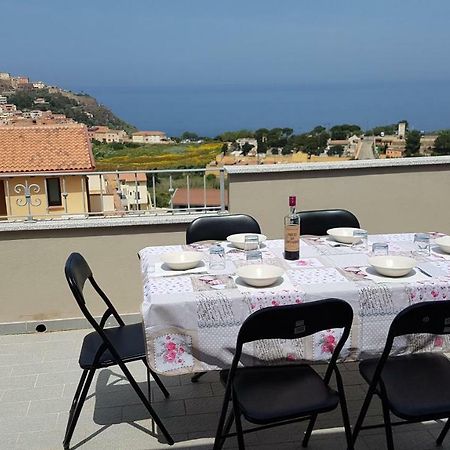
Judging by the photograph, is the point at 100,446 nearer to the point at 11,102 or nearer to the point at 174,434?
the point at 174,434

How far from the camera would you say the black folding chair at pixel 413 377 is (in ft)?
6.31

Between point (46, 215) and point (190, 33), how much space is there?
271ft

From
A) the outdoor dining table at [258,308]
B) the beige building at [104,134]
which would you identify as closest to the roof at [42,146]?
the beige building at [104,134]

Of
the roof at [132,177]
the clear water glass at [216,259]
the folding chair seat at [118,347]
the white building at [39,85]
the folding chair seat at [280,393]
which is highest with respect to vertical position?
the white building at [39,85]

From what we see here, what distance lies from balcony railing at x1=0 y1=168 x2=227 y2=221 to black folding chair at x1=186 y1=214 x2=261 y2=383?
0.86 meters

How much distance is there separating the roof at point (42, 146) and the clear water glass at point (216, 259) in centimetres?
1037

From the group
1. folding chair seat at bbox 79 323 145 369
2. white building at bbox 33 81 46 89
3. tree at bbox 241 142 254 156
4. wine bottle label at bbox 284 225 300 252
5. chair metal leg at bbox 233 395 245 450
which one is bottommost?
chair metal leg at bbox 233 395 245 450

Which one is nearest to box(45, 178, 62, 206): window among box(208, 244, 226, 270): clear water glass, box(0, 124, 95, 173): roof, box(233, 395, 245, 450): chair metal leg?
box(208, 244, 226, 270): clear water glass

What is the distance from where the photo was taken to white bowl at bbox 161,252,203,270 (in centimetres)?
246

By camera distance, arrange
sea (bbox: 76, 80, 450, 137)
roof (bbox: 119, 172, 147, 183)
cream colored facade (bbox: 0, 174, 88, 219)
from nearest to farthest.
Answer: cream colored facade (bbox: 0, 174, 88, 219)
roof (bbox: 119, 172, 147, 183)
sea (bbox: 76, 80, 450, 137)

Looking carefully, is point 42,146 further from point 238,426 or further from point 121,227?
point 238,426

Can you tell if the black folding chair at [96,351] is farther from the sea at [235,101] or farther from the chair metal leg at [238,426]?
the sea at [235,101]

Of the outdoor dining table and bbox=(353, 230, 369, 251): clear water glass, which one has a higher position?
bbox=(353, 230, 369, 251): clear water glass

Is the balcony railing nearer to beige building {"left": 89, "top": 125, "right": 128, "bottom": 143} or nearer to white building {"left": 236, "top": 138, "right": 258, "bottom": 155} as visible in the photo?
white building {"left": 236, "top": 138, "right": 258, "bottom": 155}
